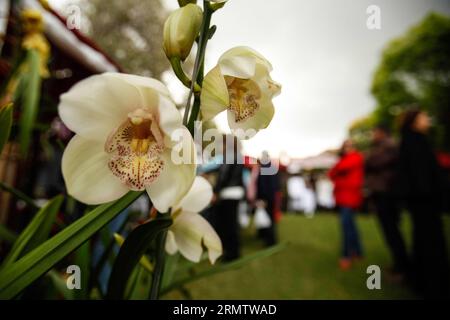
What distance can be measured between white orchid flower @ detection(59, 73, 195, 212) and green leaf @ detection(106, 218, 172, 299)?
54 mm

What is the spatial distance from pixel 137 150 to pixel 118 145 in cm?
3

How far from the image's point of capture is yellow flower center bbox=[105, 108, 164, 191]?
1.57ft

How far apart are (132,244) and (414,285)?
265 cm

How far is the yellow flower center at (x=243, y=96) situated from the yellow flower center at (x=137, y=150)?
15 centimetres

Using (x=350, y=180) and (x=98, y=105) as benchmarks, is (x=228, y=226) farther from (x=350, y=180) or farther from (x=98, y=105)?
(x=98, y=105)

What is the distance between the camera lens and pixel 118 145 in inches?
19.8

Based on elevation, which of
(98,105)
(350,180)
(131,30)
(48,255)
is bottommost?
(48,255)

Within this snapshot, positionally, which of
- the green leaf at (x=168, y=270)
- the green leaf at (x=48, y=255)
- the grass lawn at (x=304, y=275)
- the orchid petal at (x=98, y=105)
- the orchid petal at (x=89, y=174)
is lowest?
the grass lawn at (x=304, y=275)

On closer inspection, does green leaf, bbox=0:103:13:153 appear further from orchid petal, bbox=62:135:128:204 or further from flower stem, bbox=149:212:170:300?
flower stem, bbox=149:212:170:300

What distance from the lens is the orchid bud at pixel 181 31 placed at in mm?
457

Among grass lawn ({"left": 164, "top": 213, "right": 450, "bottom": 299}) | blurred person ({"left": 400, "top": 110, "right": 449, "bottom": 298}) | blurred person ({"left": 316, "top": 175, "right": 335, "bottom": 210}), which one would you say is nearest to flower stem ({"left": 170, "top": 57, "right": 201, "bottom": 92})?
grass lawn ({"left": 164, "top": 213, "right": 450, "bottom": 299})

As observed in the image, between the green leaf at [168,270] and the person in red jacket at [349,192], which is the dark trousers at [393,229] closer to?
the person in red jacket at [349,192]

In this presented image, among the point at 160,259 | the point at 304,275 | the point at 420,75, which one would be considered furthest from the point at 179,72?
the point at 420,75

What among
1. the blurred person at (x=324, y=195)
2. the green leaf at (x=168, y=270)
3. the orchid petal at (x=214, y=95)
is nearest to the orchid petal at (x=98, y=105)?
the orchid petal at (x=214, y=95)
